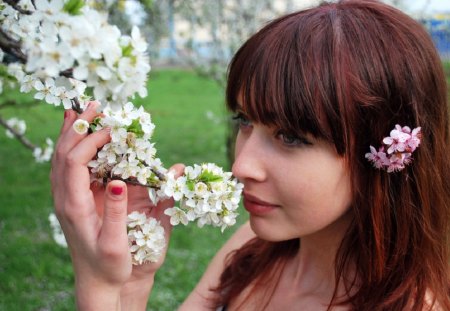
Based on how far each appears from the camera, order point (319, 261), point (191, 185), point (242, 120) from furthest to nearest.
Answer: point (319, 261)
point (242, 120)
point (191, 185)

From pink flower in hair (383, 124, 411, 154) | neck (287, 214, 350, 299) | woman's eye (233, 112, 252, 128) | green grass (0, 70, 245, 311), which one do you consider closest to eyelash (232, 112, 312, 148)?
woman's eye (233, 112, 252, 128)

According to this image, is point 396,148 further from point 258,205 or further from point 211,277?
point 211,277

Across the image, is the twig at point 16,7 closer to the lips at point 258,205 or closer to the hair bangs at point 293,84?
the hair bangs at point 293,84

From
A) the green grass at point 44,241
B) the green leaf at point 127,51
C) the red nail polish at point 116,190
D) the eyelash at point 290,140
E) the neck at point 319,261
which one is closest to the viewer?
the green leaf at point 127,51

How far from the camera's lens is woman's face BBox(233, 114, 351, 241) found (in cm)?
146

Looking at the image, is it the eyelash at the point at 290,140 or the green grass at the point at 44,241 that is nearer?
the eyelash at the point at 290,140

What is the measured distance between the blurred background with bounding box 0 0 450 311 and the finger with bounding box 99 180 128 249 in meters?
1.02

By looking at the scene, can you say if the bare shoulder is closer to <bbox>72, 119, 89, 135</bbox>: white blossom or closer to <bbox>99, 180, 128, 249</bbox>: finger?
<bbox>99, 180, 128, 249</bbox>: finger

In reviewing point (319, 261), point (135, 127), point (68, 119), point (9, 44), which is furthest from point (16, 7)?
point (319, 261)

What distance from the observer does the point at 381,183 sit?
1593mm

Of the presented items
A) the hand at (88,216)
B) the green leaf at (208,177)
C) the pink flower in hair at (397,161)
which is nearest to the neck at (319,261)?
the pink flower in hair at (397,161)

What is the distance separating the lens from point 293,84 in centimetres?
145

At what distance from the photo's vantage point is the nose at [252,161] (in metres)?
1.45

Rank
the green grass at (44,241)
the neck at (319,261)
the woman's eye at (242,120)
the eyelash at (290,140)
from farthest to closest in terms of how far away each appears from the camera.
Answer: the green grass at (44,241) → the neck at (319,261) → the woman's eye at (242,120) → the eyelash at (290,140)
